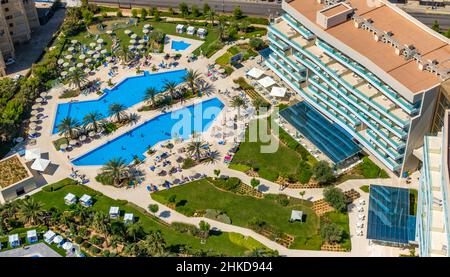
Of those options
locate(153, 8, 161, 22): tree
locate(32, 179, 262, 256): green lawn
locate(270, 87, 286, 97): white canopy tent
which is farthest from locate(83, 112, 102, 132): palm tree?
locate(153, 8, 161, 22): tree

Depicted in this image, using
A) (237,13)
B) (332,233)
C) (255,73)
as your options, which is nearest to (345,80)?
(255,73)

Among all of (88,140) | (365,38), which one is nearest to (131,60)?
(88,140)

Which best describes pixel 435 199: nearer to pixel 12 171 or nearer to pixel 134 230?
pixel 134 230

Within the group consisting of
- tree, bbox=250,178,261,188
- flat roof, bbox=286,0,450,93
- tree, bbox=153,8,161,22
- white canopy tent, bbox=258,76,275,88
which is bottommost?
tree, bbox=250,178,261,188

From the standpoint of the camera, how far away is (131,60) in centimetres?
14075

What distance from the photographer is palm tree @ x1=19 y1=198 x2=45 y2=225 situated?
102 meters

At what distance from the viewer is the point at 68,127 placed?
11844 centimetres

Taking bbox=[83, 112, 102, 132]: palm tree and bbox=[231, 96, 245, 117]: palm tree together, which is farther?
bbox=[231, 96, 245, 117]: palm tree

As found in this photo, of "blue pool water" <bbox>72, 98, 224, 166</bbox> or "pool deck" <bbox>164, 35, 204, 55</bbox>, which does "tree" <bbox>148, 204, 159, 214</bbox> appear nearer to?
"blue pool water" <bbox>72, 98, 224, 166</bbox>

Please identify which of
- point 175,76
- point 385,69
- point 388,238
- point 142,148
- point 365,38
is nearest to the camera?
point 388,238

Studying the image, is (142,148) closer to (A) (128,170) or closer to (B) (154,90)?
(A) (128,170)

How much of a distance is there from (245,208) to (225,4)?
7484 cm

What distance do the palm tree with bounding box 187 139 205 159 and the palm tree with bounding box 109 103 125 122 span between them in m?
17.8
